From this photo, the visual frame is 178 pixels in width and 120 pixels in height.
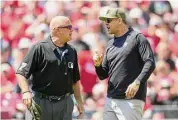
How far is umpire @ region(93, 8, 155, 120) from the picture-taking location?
6953 millimetres

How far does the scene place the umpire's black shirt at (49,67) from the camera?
6957 millimetres

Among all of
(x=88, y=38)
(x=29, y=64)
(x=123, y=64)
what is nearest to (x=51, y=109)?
(x=29, y=64)

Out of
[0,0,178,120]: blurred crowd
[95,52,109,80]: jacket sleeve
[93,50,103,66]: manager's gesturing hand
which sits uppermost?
[93,50,103,66]: manager's gesturing hand

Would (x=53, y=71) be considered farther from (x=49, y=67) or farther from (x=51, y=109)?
(x=51, y=109)

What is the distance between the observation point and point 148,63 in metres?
6.79

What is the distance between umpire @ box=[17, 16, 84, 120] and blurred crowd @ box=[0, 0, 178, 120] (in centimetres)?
399

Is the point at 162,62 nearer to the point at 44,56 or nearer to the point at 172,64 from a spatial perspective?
the point at 172,64

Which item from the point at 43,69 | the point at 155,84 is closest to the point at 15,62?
the point at 155,84

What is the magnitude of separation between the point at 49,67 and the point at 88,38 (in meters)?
5.43

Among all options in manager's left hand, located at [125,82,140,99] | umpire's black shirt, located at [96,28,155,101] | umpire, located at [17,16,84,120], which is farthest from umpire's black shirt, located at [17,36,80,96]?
manager's left hand, located at [125,82,140,99]

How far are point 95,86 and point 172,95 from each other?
1.47 m

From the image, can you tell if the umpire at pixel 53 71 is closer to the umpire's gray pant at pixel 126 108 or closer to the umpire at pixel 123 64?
the umpire at pixel 123 64

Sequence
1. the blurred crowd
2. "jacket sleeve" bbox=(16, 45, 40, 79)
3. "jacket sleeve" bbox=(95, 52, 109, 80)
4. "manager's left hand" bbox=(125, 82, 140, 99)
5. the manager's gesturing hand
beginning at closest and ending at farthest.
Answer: "manager's left hand" bbox=(125, 82, 140, 99), "jacket sleeve" bbox=(16, 45, 40, 79), the manager's gesturing hand, "jacket sleeve" bbox=(95, 52, 109, 80), the blurred crowd

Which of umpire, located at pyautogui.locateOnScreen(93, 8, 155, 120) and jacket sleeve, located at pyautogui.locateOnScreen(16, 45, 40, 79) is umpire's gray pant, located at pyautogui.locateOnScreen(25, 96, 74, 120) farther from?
umpire, located at pyautogui.locateOnScreen(93, 8, 155, 120)
